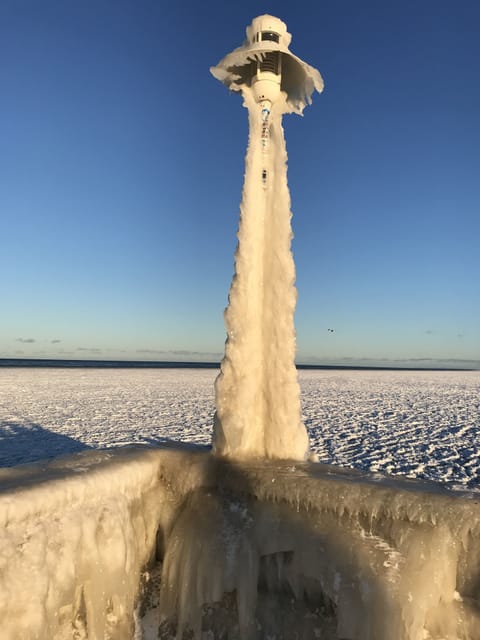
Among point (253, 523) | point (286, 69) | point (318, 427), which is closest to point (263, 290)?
point (253, 523)

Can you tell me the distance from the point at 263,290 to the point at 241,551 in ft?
10.7

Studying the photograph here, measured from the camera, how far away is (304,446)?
252 inches

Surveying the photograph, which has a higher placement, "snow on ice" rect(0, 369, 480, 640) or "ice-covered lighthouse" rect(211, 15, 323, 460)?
"ice-covered lighthouse" rect(211, 15, 323, 460)

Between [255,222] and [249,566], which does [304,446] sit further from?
[255,222]

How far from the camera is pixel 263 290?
6.55m

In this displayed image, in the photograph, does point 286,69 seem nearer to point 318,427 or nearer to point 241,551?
point 241,551

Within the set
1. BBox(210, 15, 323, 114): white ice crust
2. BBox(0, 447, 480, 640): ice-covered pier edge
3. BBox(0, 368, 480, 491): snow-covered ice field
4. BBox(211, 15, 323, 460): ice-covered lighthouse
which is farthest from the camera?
BBox(0, 368, 480, 491): snow-covered ice field

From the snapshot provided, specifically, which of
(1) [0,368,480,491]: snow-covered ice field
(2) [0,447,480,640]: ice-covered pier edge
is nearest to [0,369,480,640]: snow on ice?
(2) [0,447,480,640]: ice-covered pier edge

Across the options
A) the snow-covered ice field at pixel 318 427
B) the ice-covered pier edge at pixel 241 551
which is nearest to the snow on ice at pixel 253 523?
the ice-covered pier edge at pixel 241 551

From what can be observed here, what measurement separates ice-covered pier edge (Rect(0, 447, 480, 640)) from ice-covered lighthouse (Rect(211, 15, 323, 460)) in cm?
84

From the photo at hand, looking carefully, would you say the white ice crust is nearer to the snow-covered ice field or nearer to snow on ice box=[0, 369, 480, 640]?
snow on ice box=[0, 369, 480, 640]

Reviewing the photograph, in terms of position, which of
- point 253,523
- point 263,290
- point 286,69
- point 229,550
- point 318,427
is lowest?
point 318,427

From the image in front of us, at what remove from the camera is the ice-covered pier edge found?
405 centimetres

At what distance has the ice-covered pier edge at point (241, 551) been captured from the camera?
405 centimetres
